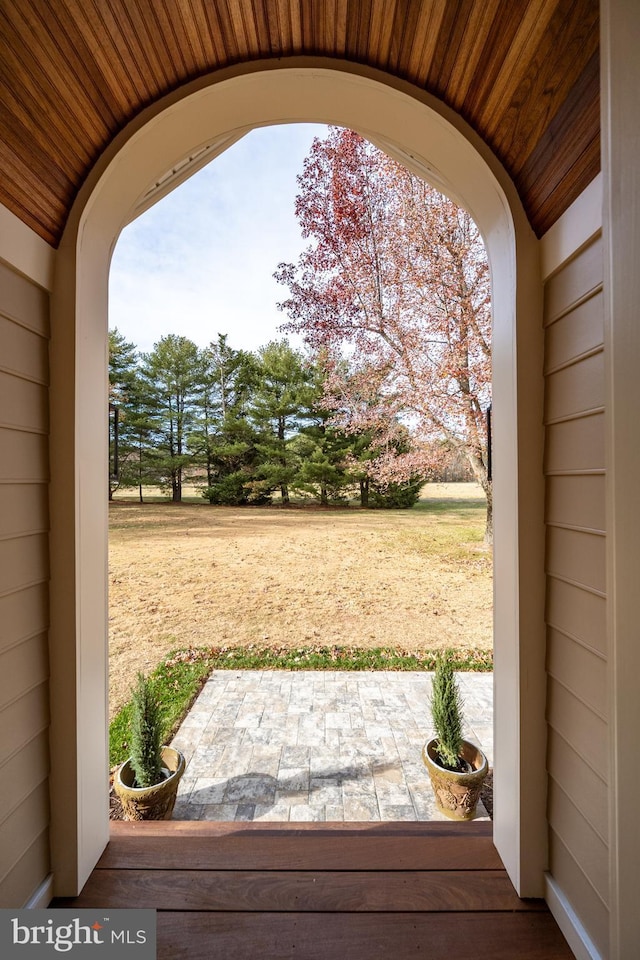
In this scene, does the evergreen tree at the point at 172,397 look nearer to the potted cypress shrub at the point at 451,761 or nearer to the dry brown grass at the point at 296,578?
the dry brown grass at the point at 296,578

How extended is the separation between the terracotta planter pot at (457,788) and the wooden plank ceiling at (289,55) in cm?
202

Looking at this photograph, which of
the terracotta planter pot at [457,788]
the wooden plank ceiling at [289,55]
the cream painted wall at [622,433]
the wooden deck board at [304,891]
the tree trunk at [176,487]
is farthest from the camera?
the tree trunk at [176,487]

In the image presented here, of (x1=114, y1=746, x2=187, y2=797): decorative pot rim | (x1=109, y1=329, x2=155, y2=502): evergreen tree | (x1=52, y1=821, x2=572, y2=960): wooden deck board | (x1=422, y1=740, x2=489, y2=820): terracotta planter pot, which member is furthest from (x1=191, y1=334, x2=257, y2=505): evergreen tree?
(x1=52, y1=821, x2=572, y2=960): wooden deck board

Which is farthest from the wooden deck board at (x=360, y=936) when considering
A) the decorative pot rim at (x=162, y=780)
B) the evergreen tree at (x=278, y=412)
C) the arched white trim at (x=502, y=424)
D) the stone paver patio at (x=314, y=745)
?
the evergreen tree at (x=278, y=412)

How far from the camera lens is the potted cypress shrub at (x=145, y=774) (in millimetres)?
1622

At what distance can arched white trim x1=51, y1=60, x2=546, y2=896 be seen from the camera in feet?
3.37

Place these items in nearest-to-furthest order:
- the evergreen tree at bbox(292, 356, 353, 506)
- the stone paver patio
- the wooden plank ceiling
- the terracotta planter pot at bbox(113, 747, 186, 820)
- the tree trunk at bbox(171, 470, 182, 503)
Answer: the wooden plank ceiling, the terracotta planter pot at bbox(113, 747, 186, 820), the stone paver patio, the evergreen tree at bbox(292, 356, 353, 506), the tree trunk at bbox(171, 470, 182, 503)

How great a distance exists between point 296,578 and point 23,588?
4159mm

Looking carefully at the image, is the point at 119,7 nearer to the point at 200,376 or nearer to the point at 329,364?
the point at 329,364

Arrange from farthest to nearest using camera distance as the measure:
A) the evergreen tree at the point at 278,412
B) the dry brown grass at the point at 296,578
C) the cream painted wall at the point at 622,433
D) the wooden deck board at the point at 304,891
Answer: the evergreen tree at the point at 278,412 < the dry brown grass at the point at 296,578 < the wooden deck board at the point at 304,891 < the cream painted wall at the point at 622,433

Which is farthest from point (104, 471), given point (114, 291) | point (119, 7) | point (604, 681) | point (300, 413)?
point (114, 291)

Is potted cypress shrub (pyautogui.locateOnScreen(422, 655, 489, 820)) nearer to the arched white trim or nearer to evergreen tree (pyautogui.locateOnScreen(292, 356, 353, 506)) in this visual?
the arched white trim

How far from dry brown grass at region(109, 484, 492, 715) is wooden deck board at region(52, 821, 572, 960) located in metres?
2.63

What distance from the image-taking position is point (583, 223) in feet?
2.78
